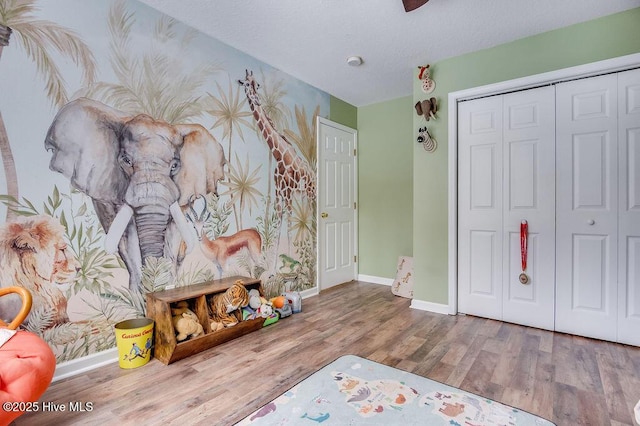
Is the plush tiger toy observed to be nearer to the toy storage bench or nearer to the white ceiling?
the toy storage bench

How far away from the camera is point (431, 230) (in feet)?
10.3

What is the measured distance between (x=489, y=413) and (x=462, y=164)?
7.02 ft

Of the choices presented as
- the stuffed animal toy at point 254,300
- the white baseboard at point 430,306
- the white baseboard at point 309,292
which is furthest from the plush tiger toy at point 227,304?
the white baseboard at point 430,306

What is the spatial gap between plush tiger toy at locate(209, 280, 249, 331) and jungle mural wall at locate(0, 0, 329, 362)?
0.30 metres

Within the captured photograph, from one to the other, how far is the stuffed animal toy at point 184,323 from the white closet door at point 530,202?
2.62m

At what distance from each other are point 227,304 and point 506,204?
256 cm

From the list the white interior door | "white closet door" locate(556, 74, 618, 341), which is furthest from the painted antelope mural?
"white closet door" locate(556, 74, 618, 341)

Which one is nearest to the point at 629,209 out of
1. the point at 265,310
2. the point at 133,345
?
the point at 265,310

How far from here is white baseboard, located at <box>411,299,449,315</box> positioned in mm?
3064

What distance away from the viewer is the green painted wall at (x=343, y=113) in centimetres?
402

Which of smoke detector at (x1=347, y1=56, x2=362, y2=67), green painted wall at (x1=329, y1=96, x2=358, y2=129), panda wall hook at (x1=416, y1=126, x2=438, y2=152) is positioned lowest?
panda wall hook at (x1=416, y1=126, x2=438, y2=152)

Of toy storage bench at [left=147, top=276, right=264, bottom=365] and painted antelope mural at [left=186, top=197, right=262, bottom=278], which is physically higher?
painted antelope mural at [left=186, top=197, right=262, bottom=278]

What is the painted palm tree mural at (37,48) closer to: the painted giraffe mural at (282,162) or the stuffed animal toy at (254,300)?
A: the painted giraffe mural at (282,162)

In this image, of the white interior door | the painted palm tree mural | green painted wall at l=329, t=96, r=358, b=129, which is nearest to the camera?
the painted palm tree mural
